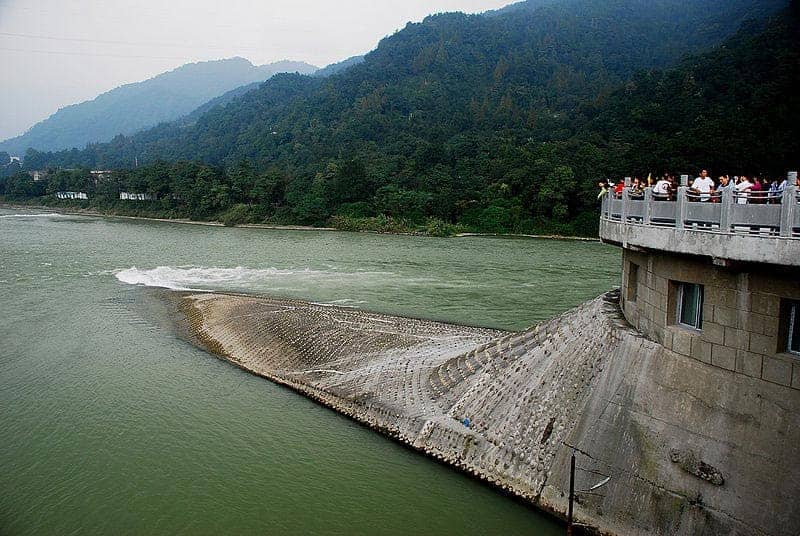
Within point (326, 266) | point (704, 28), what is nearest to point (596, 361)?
point (326, 266)

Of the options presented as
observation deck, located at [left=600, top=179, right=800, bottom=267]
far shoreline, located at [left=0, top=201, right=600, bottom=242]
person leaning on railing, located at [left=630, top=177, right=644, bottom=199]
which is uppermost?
person leaning on railing, located at [left=630, top=177, right=644, bottom=199]

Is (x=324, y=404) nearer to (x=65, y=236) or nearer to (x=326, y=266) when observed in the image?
(x=326, y=266)

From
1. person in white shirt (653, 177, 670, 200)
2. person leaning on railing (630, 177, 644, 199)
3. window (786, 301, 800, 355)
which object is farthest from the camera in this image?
person leaning on railing (630, 177, 644, 199)

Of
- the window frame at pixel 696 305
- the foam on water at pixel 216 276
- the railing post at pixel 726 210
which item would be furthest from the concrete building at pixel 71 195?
the railing post at pixel 726 210

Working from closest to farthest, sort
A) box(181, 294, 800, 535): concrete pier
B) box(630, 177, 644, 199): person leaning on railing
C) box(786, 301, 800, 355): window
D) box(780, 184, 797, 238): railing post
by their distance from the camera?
box(780, 184, 797, 238): railing post < box(786, 301, 800, 355): window < box(181, 294, 800, 535): concrete pier < box(630, 177, 644, 199): person leaning on railing

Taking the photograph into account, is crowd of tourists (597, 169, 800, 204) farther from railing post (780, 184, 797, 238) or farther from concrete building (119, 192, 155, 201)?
concrete building (119, 192, 155, 201)

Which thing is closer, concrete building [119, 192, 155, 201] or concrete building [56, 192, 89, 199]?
concrete building [119, 192, 155, 201]

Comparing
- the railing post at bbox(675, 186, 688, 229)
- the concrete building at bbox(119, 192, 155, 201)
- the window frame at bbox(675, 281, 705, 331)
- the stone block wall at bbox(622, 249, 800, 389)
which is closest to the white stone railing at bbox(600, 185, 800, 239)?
the railing post at bbox(675, 186, 688, 229)
